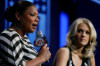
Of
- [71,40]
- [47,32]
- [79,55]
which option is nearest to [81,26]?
[71,40]

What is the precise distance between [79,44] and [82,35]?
0.13m

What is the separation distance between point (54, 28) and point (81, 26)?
108 cm

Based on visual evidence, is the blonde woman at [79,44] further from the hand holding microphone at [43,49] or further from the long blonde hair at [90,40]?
the hand holding microphone at [43,49]

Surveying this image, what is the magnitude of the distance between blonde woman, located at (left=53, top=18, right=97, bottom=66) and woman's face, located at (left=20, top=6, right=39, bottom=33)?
1.18 metres

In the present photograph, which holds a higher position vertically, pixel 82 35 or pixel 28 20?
pixel 28 20

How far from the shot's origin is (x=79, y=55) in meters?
2.74

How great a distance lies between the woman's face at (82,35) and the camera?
8.73 ft

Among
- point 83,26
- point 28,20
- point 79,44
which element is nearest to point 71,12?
point 83,26

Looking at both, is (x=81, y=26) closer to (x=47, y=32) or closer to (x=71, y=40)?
(x=71, y=40)

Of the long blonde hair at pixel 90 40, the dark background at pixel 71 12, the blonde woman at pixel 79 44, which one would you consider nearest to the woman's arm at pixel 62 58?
the blonde woman at pixel 79 44

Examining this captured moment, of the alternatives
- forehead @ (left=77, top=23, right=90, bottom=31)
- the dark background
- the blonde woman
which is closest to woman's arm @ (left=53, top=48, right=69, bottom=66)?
the blonde woman

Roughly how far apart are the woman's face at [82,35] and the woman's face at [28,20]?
1308 mm

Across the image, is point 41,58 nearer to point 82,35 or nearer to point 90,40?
point 82,35

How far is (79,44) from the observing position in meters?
2.68
